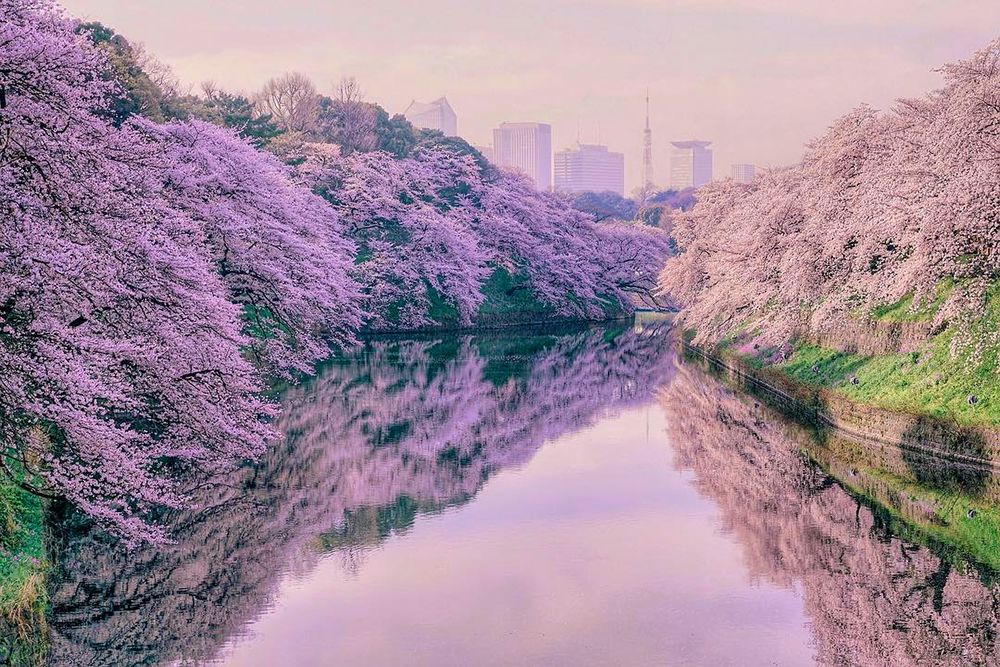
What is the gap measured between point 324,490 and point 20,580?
9.76 meters

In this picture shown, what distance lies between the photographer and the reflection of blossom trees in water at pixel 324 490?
1522 cm

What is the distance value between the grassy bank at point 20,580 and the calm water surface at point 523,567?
1.39 ft

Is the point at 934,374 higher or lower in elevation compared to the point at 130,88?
lower

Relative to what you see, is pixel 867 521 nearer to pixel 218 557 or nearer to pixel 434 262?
pixel 218 557

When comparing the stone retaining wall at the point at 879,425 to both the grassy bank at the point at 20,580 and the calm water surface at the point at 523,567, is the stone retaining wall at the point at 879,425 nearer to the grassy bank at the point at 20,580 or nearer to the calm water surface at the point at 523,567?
the calm water surface at the point at 523,567

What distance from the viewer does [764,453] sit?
93.3ft

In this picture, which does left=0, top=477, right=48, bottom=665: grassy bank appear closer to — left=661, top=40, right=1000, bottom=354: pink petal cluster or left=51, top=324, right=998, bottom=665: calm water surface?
left=51, top=324, right=998, bottom=665: calm water surface

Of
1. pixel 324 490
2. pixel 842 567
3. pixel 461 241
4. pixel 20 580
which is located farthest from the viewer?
pixel 461 241

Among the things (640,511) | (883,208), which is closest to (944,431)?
(883,208)

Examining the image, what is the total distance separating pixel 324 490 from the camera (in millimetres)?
23750

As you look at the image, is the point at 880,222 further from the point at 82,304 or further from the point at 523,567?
the point at 82,304

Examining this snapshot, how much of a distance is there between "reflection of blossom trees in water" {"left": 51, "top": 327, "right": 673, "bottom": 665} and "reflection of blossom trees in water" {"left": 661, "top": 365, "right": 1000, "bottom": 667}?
6.00 meters

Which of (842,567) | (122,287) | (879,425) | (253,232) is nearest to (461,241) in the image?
(253,232)

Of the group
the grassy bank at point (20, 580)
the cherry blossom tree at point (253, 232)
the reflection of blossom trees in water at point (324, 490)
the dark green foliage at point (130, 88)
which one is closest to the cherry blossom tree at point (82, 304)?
the grassy bank at point (20, 580)
